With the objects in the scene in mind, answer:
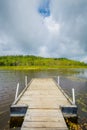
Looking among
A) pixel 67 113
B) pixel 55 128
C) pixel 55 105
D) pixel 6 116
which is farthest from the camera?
pixel 6 116

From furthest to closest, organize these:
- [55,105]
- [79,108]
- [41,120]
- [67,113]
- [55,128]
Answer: [79,108], [55,105], [67,113], [41,120], [55,128]

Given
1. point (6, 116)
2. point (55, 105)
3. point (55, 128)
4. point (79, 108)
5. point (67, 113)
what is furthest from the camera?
point (79, 108)

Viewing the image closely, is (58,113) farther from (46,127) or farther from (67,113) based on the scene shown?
(46,127)

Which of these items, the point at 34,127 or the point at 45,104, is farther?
the point at 45,104

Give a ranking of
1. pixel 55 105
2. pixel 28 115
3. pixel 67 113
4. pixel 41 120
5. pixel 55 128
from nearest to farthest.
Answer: pixel 55 128 → pixel 41 120 → pixel 28 115 → pixel 67 113 → pixel 55 105

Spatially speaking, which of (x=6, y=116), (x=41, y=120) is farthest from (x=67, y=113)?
(x=6, y=116)

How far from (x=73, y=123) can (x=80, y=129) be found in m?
0.84

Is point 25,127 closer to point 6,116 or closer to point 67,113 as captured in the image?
point 67,113

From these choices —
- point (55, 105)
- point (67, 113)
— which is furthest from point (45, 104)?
point (67, 113)

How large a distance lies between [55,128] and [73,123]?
3.15 metres

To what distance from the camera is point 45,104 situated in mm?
10945

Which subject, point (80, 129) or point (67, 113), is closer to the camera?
point (80, 129)

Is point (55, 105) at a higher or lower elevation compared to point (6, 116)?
higher

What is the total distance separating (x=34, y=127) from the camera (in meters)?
7.30
